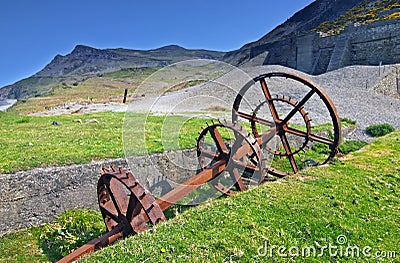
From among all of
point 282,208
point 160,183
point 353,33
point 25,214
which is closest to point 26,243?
point 25,214

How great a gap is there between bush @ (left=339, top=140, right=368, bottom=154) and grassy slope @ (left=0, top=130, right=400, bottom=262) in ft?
14.4

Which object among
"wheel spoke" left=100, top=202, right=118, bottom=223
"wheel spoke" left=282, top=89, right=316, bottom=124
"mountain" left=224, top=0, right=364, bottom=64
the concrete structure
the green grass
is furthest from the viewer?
"mountain" left=224, top=0, right=364, bottom=64

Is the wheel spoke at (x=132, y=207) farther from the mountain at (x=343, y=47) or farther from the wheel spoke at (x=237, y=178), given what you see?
the mountain at (x=343, y=47)

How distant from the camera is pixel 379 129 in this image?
49.8ft

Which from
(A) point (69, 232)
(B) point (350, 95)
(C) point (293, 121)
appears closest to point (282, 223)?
(A) point (69, 232)

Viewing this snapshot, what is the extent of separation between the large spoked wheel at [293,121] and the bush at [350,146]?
0.52 meters

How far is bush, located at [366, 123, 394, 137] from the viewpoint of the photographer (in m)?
14.8

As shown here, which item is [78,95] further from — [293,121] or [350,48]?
[293,121]

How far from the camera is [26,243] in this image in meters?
6.59

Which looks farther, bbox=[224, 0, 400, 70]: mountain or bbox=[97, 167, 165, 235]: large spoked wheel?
bbox=[224, 0, 400, 70]: mountain

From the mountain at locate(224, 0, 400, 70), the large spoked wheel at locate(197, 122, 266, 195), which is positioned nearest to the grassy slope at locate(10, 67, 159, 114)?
the large spoked wheel at locate(197, 122, 266, 195)

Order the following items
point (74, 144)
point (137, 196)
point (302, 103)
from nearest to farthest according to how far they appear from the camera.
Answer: point (137, 196) < point (302, 103) < point (74, 144)

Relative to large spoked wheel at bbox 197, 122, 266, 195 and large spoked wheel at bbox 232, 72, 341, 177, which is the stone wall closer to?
large spoked wheel at bbox 197, 122, 266, 195

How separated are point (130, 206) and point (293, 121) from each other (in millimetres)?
14326
